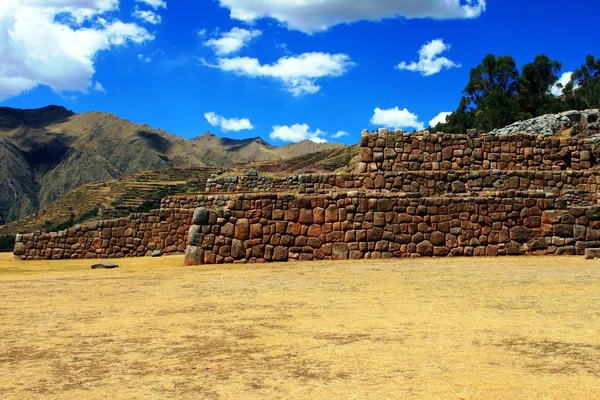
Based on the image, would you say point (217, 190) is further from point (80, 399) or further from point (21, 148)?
point (21, 148)

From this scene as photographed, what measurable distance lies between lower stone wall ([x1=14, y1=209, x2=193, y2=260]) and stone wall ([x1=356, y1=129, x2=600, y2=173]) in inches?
240

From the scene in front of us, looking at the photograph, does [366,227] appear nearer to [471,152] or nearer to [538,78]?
[471,152]

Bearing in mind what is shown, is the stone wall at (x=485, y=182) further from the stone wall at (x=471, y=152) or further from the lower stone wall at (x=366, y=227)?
the lower stone wall at (x=366, y=227)

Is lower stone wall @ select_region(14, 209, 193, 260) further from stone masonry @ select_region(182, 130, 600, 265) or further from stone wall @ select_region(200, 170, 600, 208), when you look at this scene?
stone wall @ select_region(200, 170, 600, 208)

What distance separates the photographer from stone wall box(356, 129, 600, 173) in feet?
58.9

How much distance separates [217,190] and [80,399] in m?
20.2

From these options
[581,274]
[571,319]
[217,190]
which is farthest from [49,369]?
[217,190]

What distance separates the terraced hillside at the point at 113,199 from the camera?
198 ft

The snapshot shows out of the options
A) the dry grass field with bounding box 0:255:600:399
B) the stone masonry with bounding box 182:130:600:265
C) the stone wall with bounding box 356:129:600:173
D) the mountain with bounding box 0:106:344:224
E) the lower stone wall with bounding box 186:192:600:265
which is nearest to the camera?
the dry grass field with bounding box 0:255:600:399

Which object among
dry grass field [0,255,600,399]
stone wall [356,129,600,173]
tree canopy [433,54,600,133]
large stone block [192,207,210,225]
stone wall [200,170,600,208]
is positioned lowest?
dry grass field [0,255,600,399]

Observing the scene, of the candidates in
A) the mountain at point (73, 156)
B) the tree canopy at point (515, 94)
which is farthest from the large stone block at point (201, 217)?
the mountain at point (73, 156)

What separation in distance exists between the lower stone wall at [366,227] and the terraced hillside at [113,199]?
138 feet

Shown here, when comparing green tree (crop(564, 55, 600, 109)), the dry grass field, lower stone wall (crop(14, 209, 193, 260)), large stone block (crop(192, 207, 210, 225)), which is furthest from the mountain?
the dry grass field

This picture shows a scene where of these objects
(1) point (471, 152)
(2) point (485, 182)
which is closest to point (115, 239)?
(2) point (485, 182)
